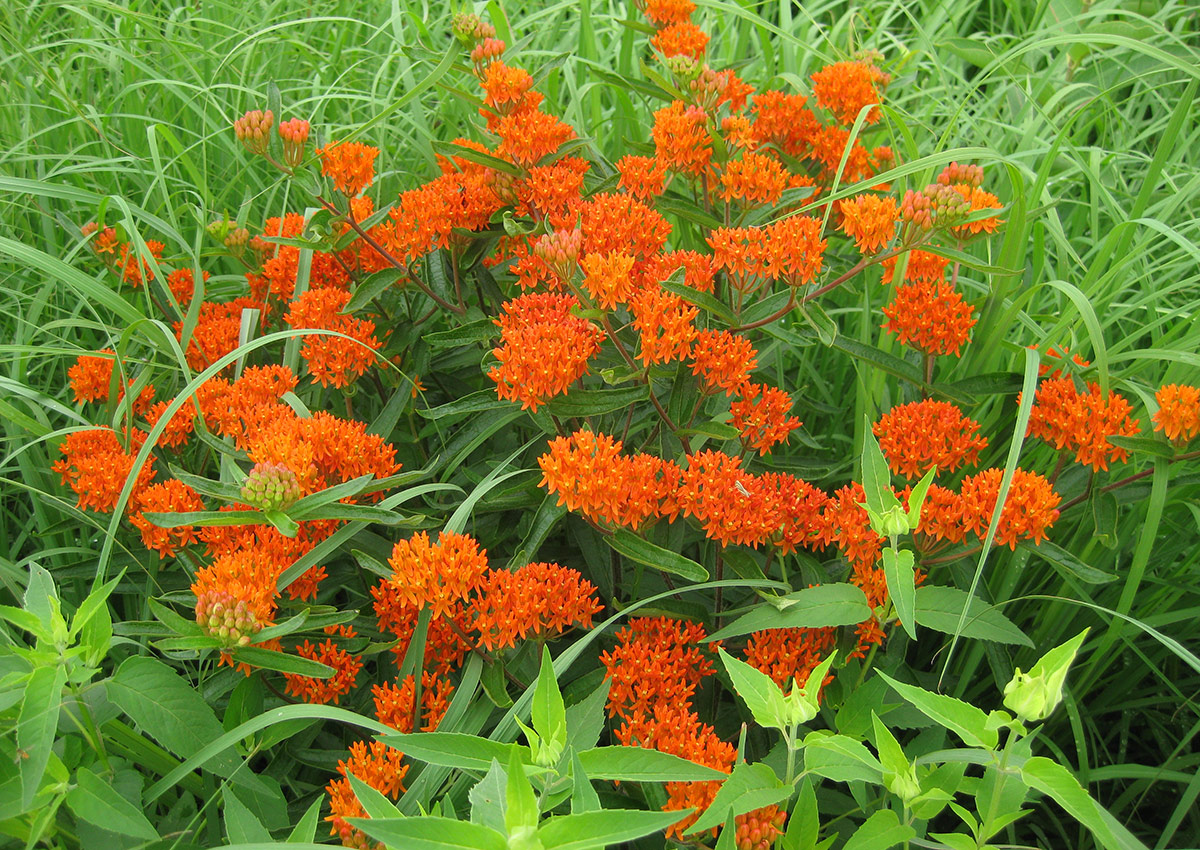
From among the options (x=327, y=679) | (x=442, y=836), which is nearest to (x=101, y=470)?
(x=327, y=679)

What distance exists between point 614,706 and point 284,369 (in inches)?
40.1

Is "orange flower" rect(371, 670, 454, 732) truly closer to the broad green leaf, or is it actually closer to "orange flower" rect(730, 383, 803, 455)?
the broad green leaf

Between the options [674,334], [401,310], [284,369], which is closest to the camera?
[674,334]

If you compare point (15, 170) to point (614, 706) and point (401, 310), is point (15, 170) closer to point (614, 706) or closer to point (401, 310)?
point (401, 310)

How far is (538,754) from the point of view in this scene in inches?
46.3

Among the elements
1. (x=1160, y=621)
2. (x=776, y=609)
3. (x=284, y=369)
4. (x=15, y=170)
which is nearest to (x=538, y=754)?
(x=776, y=609)

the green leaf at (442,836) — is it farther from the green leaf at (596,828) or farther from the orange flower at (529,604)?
the orange flower at (529,604)

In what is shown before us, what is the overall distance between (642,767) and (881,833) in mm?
330

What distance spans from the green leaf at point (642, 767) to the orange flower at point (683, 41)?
69.2 inches

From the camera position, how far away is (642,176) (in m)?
2.13

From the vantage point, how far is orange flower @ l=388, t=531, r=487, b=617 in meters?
1.50

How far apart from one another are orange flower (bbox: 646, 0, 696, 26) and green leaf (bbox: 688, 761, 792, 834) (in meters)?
1.99

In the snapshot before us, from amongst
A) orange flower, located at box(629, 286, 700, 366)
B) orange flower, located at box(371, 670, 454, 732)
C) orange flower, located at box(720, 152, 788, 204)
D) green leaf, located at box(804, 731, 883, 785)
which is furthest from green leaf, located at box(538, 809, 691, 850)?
orange flower, located at box(720, 152, 788, 204)

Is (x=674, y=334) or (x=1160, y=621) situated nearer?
(x=674, y=334)
